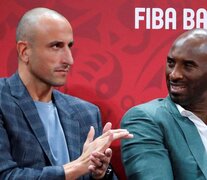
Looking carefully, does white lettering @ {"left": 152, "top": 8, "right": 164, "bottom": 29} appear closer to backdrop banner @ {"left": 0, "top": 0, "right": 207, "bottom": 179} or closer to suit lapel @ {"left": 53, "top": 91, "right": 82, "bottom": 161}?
backdrop banner @ {"left": 0, "top": 0, "right": 207, "bottom": 179}

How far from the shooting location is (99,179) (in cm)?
177

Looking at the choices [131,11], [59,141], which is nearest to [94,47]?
[131,11]

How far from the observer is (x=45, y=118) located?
6.11 feet

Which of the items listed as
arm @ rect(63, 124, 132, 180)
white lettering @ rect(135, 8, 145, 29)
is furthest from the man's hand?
white lettering @ rect(135, 8, 145, 29)

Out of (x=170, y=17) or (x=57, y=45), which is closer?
(x=57, y=45)

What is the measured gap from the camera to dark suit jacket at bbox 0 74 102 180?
1.67 metres

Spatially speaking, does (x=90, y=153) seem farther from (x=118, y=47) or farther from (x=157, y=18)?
(x=157, y=18)

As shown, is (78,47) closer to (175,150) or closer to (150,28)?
(150,28)

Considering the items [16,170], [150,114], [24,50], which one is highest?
[24,50]

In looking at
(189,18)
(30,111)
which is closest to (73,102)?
(30,111)

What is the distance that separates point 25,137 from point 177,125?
1.73ft

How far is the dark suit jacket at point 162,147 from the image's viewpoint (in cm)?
179

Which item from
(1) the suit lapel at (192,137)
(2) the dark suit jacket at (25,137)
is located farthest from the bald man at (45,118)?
(1) the suit lapel at (192,137)

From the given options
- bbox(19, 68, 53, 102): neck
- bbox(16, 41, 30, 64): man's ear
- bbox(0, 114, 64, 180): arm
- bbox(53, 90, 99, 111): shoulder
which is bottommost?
bbox(0, 114, 64, 180): arm
